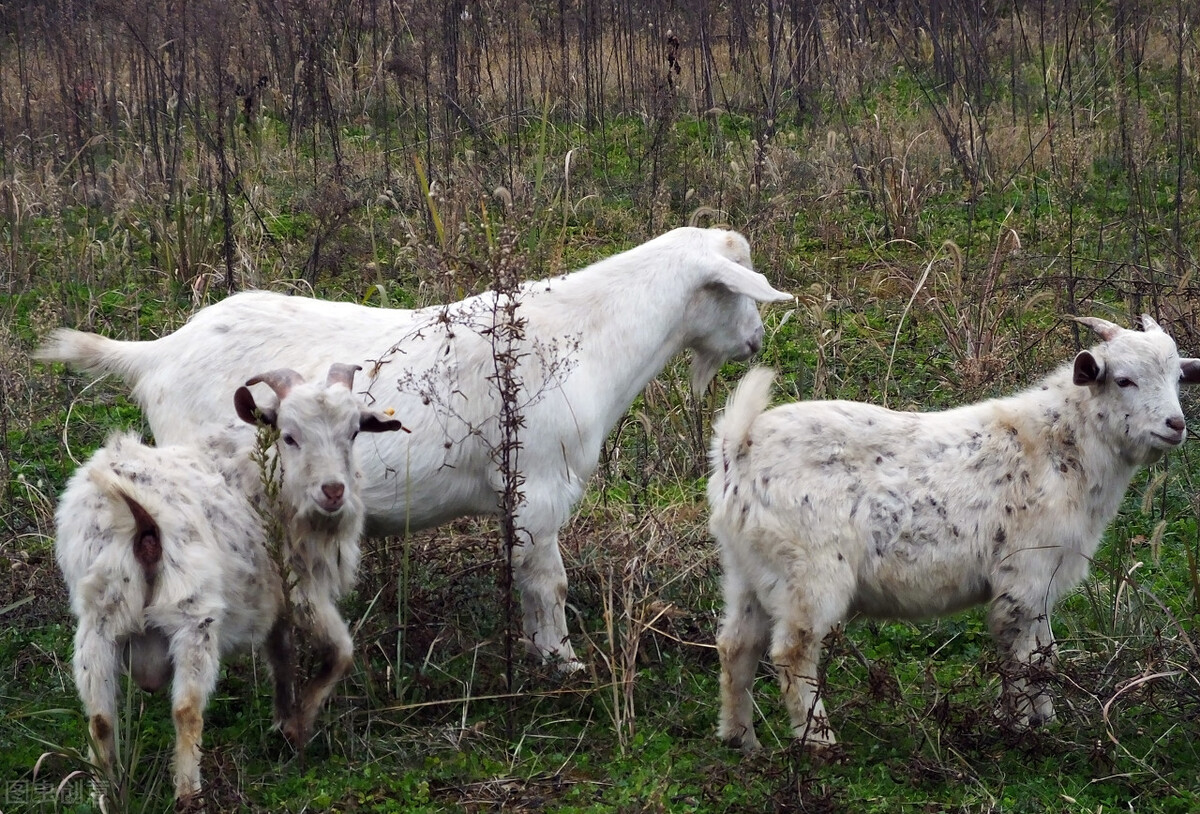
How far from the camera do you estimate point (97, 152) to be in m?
11.6

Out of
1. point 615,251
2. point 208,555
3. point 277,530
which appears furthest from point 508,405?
point 615,251

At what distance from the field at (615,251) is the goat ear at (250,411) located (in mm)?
857

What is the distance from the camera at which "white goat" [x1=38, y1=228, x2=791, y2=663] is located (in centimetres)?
566

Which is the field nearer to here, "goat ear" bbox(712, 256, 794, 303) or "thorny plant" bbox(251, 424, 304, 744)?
"thorny plant" bbox(251, 424, 304, 744)

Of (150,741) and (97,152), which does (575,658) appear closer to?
(150,741)

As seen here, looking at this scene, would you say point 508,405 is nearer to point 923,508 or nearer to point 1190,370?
point 923,508

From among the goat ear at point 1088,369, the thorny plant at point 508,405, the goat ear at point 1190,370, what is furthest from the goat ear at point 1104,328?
the thorny plant at point 508,405

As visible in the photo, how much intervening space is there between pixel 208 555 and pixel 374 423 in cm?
77

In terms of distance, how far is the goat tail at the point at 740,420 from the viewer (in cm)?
515

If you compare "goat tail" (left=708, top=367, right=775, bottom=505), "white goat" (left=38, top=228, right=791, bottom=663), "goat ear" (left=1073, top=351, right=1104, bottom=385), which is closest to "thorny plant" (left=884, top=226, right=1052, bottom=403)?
"goat ear" (left=1073, top=351, right=1104, bottom=385)

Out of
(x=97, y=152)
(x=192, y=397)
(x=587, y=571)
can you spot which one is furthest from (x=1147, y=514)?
(x=97, y=152)

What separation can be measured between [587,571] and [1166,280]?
15.2 feet

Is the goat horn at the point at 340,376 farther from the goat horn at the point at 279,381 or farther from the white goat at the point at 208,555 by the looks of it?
the goat horn at the point at 279,381

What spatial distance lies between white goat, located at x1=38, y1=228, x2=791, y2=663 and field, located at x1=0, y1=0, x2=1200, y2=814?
0.29 meters
